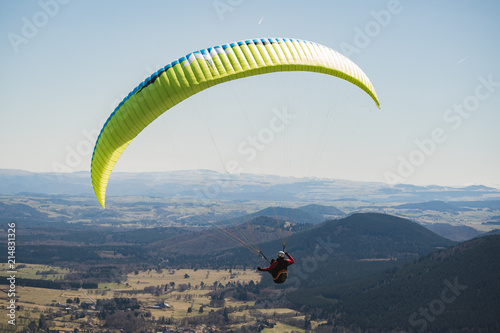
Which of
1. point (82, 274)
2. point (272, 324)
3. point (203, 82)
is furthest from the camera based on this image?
point (82, 274)

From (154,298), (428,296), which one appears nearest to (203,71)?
(428,296)

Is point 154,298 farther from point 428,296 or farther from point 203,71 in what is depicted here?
point 203,71

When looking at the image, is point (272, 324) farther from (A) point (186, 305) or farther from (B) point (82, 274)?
(B) point (82, 274)

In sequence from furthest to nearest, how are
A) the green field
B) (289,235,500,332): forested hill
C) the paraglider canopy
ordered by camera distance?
the green field < (289,235,500,332): forested hill < the paraglider canopy

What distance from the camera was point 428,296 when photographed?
111438 millimetres

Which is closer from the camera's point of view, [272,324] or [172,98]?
[172,98]

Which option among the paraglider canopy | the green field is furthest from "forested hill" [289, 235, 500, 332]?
the paraglider canopy

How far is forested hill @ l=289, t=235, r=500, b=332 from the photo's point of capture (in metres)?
99.2

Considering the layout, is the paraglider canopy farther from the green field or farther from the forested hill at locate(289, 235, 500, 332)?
the green field

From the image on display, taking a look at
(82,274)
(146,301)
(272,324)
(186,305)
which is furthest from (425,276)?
(82,274)

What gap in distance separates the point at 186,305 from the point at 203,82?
130 m

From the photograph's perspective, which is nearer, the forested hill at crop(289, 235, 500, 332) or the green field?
the forested hill at crop(289, 235, 500, 332)

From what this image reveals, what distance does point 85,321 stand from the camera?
4491 inches

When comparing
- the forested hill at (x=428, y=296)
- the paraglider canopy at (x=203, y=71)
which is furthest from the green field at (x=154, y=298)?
the paraglider canopy at (x=203, y=71)
